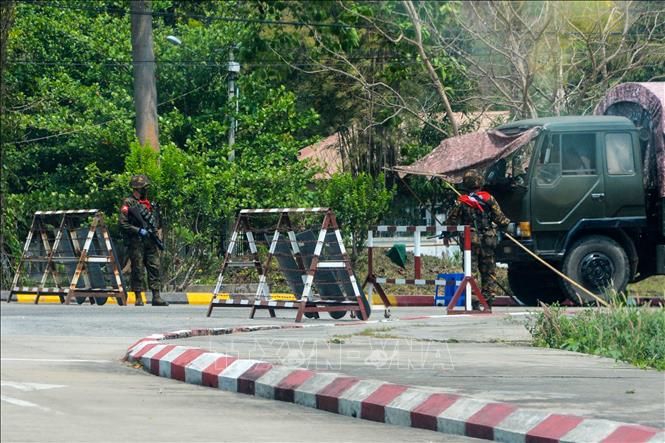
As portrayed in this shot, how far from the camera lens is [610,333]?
11.7 m

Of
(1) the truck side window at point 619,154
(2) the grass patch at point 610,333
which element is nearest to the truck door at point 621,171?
(1) the truck side window at point 619,154

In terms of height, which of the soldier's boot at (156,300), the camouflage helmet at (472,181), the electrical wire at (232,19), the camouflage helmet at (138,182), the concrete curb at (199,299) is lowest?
the concrete curb at (199,299)

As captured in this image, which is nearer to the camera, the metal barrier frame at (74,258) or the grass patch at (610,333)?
the grass patch at (610,333)

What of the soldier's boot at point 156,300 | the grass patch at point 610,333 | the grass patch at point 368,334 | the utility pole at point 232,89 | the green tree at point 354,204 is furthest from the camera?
the utility pole at point 232,89

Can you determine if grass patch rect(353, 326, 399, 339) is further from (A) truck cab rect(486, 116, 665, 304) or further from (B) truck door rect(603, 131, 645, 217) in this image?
(B) truck door rect(603, 131, 645, 217)

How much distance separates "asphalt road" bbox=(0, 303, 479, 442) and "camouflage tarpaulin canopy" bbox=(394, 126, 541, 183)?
9.19 metres

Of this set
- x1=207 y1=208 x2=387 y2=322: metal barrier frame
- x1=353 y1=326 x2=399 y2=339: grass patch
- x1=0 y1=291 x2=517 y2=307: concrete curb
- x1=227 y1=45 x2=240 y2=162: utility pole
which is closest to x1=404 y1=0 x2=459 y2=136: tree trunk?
x1=227 y1=45 x2=240 y2=162: utility pole

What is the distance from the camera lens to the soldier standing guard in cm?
1873

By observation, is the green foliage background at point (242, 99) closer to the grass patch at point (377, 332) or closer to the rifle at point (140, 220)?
the rifle at point (140, 220)

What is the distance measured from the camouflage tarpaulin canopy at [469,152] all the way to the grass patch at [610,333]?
6.81 m

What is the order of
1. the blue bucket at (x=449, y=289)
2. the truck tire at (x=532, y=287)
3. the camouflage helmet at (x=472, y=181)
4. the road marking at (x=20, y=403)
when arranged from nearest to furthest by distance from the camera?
the road marking at (x=20, y=403) < the camouflage helmet at (x=472, y=181) < the blue bucket at (x=449, y=289) < the truck tire at (x=532, y=287)

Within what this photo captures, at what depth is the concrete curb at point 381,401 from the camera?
Answer: 23.4ft

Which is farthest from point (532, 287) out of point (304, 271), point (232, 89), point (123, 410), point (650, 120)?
point (123, 410)

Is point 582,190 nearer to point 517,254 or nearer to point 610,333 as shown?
point 517,254
